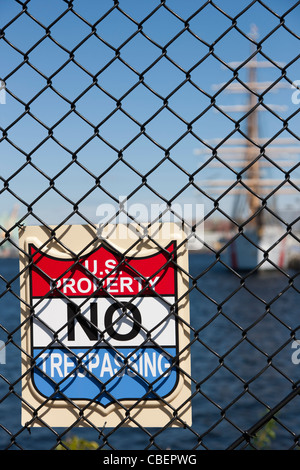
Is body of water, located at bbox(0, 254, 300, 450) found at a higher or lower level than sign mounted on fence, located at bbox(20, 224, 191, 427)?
higher

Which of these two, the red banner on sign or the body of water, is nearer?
the red banner on sign

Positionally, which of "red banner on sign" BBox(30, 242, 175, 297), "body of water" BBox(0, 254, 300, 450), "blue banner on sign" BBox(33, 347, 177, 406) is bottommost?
"blue banner on sign" BBox(33, 347, 177, 406)

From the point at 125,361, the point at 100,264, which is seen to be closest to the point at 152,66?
the point at 100,264

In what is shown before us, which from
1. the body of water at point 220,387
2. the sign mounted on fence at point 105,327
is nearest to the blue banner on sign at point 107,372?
the sign mounted on fence at point 105,327

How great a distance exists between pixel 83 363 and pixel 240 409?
494 inches

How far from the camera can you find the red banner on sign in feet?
6.63

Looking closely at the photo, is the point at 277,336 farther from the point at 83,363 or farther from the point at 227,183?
the point at 83,363

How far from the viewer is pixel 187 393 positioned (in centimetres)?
206

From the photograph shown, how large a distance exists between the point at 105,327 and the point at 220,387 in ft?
50.5

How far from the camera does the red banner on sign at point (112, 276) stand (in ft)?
6.63

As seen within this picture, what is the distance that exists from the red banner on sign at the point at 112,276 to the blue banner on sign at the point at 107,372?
0.68ft

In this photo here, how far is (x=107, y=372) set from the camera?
205 cm

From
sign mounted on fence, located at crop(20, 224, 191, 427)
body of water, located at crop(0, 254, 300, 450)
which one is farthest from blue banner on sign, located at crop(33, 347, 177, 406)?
body of water, located at crop(0, 254, 300, 450)

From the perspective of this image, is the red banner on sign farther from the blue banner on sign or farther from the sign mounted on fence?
the blue banner on sign
